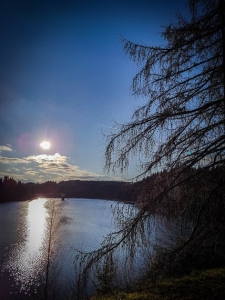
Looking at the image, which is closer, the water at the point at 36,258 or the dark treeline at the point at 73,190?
the dark treeline at the point at 73,190

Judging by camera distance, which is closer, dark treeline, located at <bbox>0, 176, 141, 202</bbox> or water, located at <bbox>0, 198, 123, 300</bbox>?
dark treeline, located at <bbox>0, 176, 141, 202</bbox>

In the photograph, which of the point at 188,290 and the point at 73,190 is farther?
the point at 73,190

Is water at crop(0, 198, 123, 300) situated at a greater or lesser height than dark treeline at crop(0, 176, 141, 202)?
lesser

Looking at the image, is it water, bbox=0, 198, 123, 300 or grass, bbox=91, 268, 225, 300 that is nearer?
grass, bbox=91, 268, 225, 300

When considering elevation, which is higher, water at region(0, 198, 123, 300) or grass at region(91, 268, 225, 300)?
grass at region(91, 268, 225, 300)

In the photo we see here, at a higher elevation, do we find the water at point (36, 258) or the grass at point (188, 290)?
the grass at point (188, 290)

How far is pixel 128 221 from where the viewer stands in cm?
263

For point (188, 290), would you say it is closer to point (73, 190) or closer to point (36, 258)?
point (36, 258)

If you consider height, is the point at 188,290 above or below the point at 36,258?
above

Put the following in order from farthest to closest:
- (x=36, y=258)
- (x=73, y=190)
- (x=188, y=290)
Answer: (x=73, y=190) < (x=36, y=258) < (x=188, y=290)

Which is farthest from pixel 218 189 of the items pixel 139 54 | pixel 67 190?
pixel 67 190

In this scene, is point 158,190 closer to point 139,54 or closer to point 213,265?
point 139,54

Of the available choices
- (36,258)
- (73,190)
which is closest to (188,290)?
(36,258)

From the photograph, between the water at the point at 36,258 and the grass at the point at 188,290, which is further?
the water at the point at 36,258
